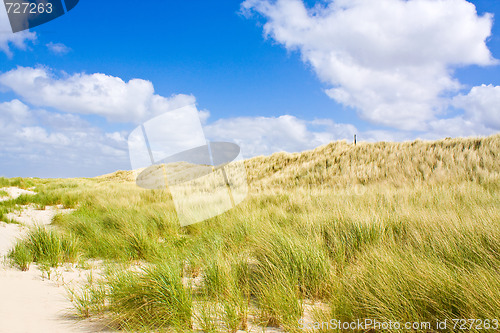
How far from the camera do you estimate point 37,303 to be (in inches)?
112

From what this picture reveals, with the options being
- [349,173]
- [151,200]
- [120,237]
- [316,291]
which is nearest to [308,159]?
[349,173]

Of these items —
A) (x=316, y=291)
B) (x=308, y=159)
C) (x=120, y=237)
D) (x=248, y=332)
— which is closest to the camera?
(x=248, y=332)

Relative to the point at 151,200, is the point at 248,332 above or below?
below

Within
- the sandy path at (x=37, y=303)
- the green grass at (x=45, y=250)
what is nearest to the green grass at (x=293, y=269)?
the green grass at (x=45, y=250)

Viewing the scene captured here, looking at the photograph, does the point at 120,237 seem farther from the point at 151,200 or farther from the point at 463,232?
the point at 151,200

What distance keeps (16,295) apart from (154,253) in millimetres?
1587

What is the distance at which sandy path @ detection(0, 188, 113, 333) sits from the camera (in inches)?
93.7

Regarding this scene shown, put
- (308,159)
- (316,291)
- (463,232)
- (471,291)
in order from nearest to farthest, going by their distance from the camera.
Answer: (471,291) → (316,291) → (463,232) → (308,159)

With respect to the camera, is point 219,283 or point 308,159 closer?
point 219,283

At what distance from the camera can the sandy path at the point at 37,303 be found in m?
2.38

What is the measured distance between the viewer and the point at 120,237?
4.88 m

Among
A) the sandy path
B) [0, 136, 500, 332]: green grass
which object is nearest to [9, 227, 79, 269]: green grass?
[0, 136, 500, 332]: green grass

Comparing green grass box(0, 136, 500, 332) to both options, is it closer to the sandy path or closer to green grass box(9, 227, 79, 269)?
green grass box(9, 227, 79, 269)

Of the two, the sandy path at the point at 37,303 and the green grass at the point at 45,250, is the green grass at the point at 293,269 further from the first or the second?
the sandy path at the point at 37,303
